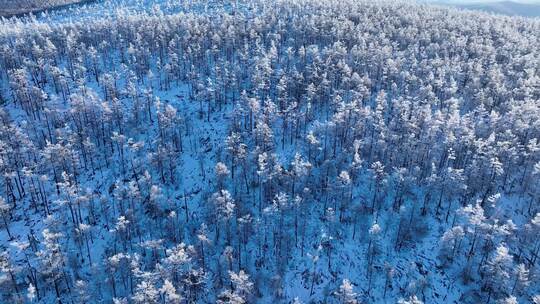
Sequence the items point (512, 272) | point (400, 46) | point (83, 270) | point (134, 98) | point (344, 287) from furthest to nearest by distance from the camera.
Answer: point (400, 46)
point (134, 98)
point (83, 270)
point (512, 272)
point (344, 287)

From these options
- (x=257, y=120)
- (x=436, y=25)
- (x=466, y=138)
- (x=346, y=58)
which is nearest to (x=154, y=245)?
(x=257, y=120)

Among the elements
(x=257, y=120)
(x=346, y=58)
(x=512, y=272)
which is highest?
(x=346, y=58)

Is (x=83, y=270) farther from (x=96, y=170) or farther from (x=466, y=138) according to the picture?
(x=466, y=138)

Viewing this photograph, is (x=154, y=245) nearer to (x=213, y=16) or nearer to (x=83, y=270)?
(x=83, y=270)

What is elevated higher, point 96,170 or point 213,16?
point 213,16

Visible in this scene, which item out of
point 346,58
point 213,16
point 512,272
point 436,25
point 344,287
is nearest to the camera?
point 344,287

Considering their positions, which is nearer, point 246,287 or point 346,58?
point 246,287
